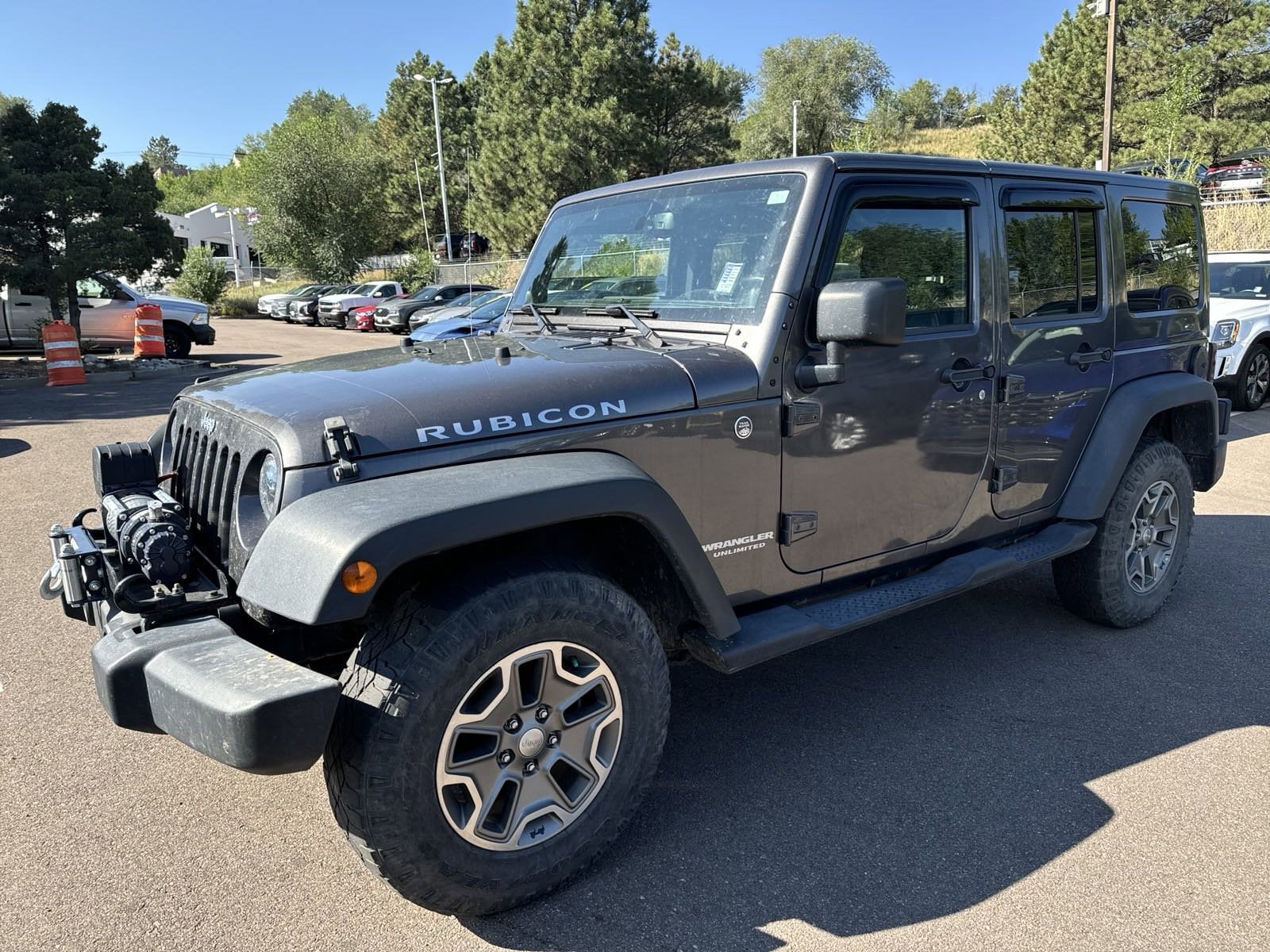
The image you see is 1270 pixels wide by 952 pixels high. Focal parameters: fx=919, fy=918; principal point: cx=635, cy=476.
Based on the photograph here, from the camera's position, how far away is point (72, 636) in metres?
4.42

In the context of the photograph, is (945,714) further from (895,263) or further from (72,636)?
(72,636)

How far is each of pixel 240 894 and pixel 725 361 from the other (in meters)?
2.10

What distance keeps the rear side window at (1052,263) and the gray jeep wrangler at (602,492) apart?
2cm

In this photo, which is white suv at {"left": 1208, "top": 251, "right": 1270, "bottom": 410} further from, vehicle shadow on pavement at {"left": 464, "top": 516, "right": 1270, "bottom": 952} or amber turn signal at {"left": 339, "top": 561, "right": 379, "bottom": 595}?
amber turn signal at {"left": 339, "top": 561, "right": 379, "bottom": 595}

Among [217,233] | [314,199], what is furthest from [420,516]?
[217,233]

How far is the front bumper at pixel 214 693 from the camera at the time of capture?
2020mm

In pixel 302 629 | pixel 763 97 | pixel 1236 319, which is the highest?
pixel 763 97

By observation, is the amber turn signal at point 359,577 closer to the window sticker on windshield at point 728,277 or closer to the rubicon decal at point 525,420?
the rubicon decal at point 525,420

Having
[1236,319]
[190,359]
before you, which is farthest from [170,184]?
[1236,319]

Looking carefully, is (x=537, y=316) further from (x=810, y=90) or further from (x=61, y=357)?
(x=810, y=90)

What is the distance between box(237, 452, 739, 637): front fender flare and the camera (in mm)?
2088

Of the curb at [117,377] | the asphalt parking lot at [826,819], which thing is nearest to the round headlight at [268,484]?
the asphalt parking lot at [826,819]

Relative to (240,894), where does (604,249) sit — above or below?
above

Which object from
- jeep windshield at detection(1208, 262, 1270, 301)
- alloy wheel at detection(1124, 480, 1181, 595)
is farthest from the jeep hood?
jeep windshield at detection(1208, 262, 1270, 301)
